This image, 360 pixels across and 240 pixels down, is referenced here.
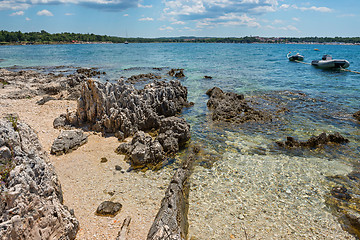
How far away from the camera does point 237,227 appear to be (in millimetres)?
7930

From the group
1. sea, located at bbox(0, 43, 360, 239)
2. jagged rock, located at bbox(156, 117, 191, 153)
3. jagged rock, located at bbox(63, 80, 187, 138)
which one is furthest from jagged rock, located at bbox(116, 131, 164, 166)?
jagged rock, located at bbox(63, 80, 187, 138)

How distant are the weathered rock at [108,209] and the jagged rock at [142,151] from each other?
3.16 meters

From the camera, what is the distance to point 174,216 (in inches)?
284

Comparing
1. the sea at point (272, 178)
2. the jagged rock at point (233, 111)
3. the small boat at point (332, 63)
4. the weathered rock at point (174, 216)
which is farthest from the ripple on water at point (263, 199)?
the small boat at point (332, 63)

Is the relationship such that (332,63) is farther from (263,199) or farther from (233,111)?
(263,199)

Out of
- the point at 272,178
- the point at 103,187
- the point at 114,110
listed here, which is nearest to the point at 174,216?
the point at 103,187

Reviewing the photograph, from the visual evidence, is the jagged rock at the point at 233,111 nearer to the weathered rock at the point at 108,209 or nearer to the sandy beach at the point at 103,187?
the sandy beach at the point at 103,187

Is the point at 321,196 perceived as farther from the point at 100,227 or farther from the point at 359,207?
the point at 100,227

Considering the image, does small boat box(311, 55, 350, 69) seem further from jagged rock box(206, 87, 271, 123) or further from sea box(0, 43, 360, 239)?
jagged rock box(206, 87, 271, 123)

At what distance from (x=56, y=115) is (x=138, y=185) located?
1120cm

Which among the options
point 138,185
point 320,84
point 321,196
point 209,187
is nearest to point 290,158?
point 321,196

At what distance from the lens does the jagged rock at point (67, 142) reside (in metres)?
12.1

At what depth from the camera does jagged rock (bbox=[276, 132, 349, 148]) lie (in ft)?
45.5

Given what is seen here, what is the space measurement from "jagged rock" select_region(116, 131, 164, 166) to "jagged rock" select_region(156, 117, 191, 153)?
61 centimetres
